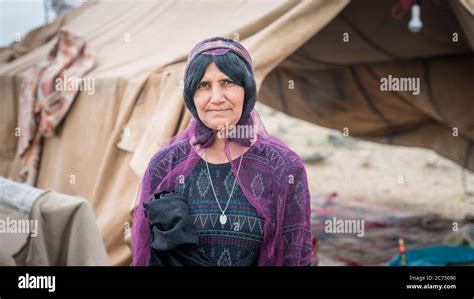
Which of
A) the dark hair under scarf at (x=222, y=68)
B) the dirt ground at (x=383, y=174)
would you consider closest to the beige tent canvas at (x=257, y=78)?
the dirt ground at (x=383, y=174)

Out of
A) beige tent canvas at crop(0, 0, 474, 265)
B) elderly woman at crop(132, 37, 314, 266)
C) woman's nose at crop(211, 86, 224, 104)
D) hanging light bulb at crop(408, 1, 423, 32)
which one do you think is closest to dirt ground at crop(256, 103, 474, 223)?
beige tent canvas at crop(0, 0, 474, 265)

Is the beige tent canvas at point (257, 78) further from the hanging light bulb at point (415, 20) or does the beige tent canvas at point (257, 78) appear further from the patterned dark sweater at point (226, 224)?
the patterned dark sweater at point (226, 224)

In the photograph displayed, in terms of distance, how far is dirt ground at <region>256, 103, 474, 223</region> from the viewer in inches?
298

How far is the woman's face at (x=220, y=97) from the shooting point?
1826 mm

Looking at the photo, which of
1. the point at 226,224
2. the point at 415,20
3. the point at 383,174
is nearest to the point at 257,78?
the point at 415,20

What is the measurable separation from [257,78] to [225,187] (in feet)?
5.96

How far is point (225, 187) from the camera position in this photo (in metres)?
1.83

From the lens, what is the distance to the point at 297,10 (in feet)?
12.0

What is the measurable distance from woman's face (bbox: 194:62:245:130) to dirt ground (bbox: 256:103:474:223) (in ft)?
16.7

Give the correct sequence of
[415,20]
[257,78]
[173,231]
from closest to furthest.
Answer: [173,231] → [257,78] → [415,20]

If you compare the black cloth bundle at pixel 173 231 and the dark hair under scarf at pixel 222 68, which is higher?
the dark hair under scarf at pixel 222 68

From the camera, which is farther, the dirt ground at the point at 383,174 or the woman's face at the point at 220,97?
the dirt ground at the point at 383,174

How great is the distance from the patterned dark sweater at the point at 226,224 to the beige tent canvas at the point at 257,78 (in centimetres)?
178

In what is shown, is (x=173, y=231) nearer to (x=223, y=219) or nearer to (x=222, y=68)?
(x=223, y=219)
